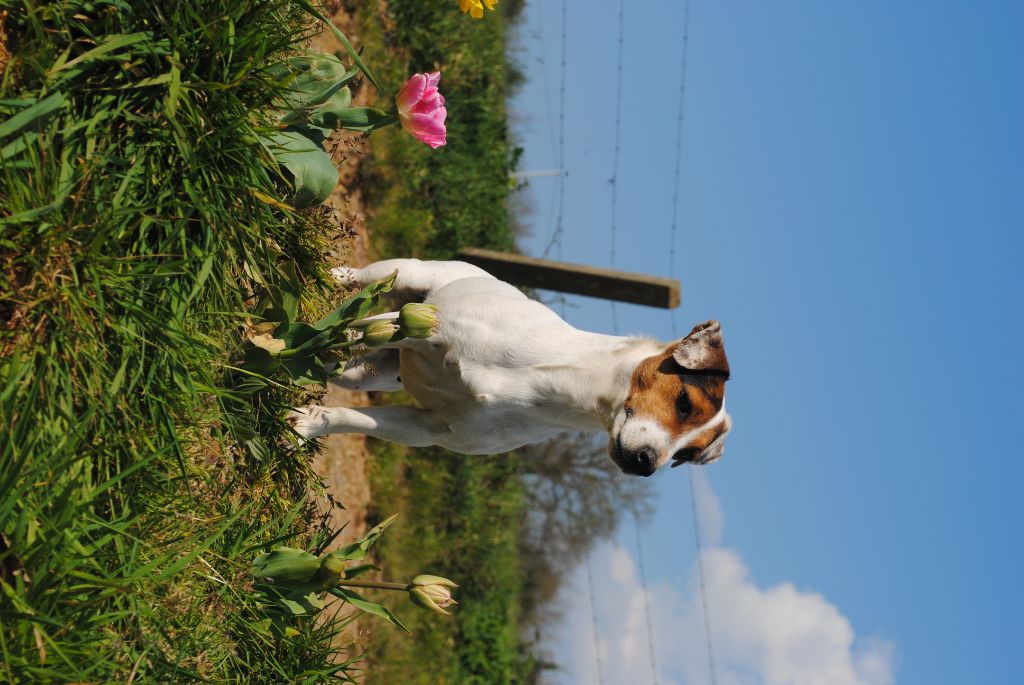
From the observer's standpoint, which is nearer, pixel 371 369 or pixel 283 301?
pixel 283 301

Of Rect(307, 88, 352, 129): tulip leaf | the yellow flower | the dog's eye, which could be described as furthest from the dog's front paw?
the yellow flower

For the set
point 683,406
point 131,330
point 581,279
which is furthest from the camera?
point 581,279

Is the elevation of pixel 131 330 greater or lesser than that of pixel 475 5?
lesser

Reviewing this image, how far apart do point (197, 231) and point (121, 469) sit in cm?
78

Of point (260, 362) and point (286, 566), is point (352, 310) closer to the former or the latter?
point (260, 362)

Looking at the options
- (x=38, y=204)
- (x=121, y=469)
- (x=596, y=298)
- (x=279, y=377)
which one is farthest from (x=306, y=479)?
(x=596, y=298)

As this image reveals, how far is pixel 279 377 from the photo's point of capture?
3.59 meters

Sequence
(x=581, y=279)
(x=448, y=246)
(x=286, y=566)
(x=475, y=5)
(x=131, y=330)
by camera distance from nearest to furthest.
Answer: (x=131, y=330), (x=286, y=566), (x=475, y=5), (x=581, y=279), (x=448, y=246)

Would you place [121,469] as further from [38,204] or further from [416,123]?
[416,123]

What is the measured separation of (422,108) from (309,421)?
143cm

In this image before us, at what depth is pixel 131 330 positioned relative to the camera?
2.48 m

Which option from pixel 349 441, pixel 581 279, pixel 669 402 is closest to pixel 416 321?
pixel 669 402

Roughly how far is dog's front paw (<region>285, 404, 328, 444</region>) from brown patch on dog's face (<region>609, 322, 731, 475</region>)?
126 cm

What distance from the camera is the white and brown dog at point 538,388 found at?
3.62 meters
